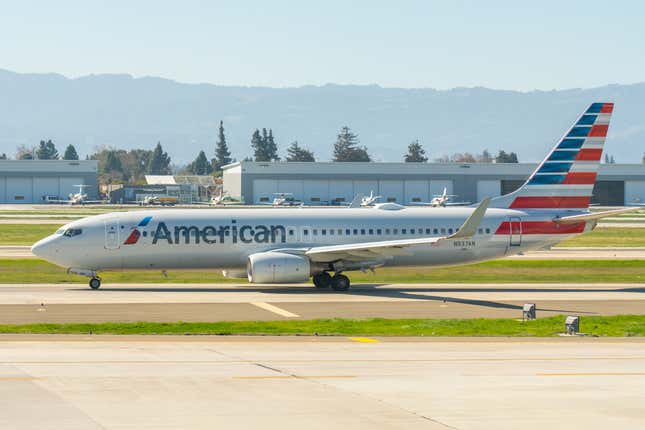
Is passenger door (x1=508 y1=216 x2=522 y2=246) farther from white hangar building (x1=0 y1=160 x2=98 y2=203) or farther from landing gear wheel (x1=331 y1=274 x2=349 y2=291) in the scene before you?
white hangar building (x1=0 y1=160 x2=98 y2=203)

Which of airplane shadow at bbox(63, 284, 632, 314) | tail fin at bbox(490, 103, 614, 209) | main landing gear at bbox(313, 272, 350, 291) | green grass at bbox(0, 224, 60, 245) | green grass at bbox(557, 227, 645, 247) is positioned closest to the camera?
airplane shadow at bbox(63, 284, 632, 314)

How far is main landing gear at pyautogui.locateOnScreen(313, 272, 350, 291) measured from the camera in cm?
4484

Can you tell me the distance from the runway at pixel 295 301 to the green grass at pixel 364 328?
71.5 inches

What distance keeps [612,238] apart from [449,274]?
36.1 m

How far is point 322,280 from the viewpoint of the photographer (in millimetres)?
45594

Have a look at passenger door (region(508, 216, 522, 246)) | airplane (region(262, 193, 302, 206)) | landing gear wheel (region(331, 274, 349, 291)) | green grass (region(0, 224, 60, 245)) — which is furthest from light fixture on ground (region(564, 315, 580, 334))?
airplane (region(262, 193, 302, 206))

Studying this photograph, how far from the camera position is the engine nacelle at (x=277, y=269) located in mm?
43688

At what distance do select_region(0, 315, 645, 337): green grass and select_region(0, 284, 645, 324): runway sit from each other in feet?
5.96

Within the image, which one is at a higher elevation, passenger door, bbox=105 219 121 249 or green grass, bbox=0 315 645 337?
passenger door, bbox=105 219 121 249

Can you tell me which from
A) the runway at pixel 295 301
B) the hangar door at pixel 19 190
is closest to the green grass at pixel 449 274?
the runway at pixel 295 301
